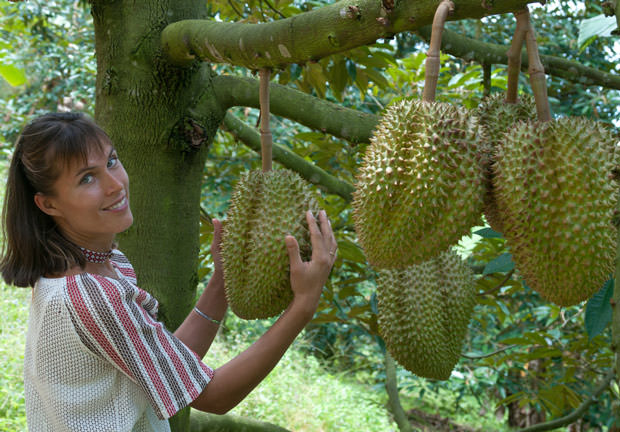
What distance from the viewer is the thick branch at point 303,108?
1.49 metres

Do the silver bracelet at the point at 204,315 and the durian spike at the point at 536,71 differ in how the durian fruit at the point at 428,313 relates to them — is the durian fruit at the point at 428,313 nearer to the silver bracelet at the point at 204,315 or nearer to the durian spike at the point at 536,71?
the silver bracelet at the point at 204,315

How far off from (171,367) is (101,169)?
44cm

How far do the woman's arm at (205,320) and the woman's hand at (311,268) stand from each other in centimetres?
41

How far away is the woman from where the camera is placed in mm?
1073

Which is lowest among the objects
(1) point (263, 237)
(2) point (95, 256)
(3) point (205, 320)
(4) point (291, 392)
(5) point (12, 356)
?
(4) point (291, 392)

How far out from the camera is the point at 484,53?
143 centimetres

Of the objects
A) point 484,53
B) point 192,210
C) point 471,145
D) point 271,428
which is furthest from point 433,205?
point 271,428

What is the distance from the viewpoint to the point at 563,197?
2.80ft

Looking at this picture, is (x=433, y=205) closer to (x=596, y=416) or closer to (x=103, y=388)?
(x=103, y=388)

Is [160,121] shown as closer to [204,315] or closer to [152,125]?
[152,125]

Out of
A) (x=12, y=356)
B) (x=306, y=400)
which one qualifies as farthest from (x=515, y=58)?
(x=306, y=400)

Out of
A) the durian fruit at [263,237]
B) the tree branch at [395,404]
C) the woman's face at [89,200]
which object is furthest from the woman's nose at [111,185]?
the tree branch at [395,404]

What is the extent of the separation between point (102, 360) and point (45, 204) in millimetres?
355

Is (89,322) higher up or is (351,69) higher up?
(351,69)
